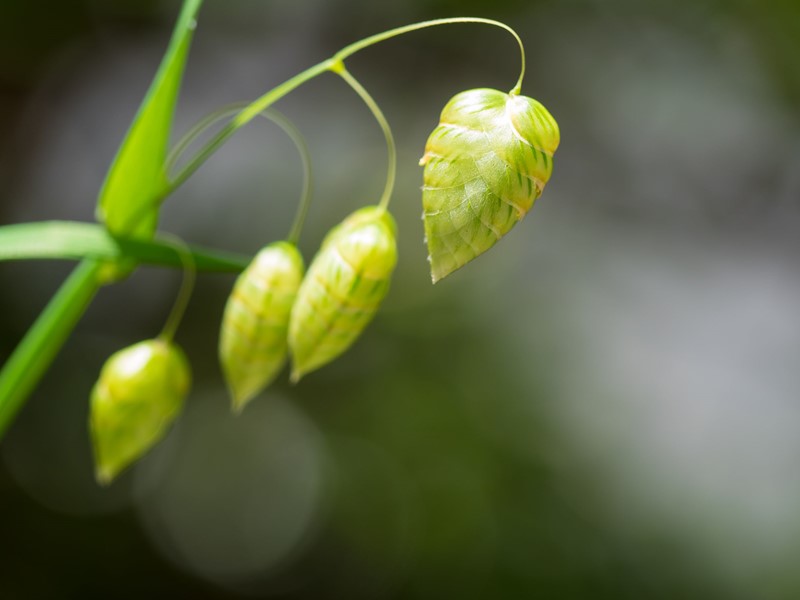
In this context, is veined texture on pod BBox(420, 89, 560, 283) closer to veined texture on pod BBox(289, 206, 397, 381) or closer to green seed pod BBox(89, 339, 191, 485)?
veined texture on pod BBox(289, 206, 397, 381)

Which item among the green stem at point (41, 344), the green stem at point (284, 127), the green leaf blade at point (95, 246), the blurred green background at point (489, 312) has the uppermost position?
the green stem at point (284, 127)

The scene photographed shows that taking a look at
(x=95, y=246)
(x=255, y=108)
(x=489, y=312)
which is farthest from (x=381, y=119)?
(x=489, y=312)

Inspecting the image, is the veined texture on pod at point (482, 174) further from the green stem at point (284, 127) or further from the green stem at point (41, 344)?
the green stem at point (41, 344)

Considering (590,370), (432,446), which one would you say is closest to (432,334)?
(432,446)

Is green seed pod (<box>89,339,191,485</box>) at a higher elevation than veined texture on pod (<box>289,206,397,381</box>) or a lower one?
lower

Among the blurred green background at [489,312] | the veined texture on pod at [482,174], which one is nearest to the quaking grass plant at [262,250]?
the veined texture on pod at [482,174]

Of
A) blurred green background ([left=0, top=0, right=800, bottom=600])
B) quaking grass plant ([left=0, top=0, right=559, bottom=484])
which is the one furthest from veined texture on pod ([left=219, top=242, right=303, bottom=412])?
blurred green background ([left=0, top=0, right=800, bottom=600])
